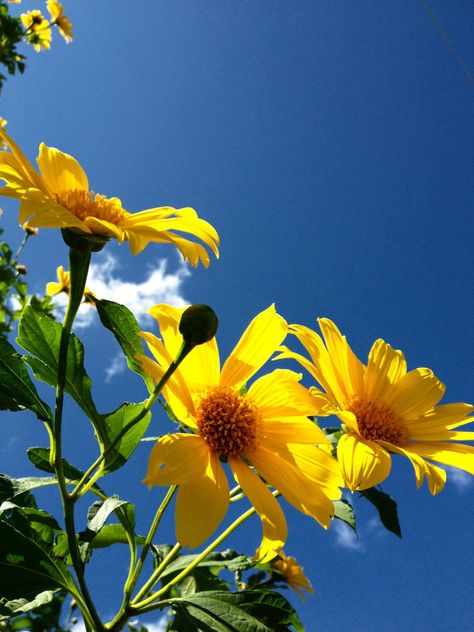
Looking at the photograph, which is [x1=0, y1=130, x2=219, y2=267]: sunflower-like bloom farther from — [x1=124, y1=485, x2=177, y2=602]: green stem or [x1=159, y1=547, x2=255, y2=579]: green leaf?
[x1=159, y1=547, x2=255, y2=579]: green leaf

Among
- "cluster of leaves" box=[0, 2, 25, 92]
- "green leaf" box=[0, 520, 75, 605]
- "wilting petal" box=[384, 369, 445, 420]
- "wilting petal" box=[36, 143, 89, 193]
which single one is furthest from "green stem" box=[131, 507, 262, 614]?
"cluster of leaves" box=[0, 2, 25, 92]

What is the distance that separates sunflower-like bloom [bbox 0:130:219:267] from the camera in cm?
78

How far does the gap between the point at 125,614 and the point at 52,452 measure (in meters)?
0.27

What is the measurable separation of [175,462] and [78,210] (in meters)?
0.46

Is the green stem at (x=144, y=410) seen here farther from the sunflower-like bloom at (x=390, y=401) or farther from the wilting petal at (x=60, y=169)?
the wilting petal at (x=60, y=169)

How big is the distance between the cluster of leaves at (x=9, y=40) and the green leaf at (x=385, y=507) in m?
4.53

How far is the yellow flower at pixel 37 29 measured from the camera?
5.23 m

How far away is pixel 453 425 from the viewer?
1059 millimetres

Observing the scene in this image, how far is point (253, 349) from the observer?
94 cm

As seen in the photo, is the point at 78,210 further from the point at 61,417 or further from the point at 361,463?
the point at 361,463

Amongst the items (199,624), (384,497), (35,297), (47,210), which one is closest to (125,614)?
(199,624)

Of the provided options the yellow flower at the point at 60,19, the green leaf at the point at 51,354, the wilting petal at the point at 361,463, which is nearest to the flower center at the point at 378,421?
the wilting petal at the point at 361,463

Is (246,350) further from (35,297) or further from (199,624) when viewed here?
(35,297)

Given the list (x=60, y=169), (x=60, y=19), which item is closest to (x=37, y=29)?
(x=60, y=19)
